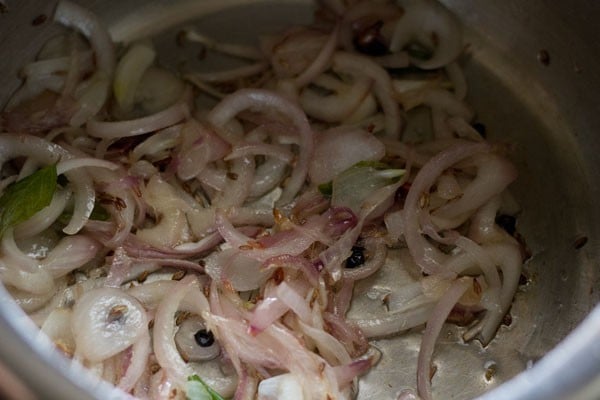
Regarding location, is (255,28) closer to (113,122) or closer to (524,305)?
(113,122)

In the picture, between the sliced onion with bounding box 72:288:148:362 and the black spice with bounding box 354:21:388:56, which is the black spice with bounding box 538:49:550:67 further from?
the sliced onion with bounding box 72:288:148:362

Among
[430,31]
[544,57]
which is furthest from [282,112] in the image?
[544,57]

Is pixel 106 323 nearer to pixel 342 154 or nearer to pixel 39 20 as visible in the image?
pixel 342 154

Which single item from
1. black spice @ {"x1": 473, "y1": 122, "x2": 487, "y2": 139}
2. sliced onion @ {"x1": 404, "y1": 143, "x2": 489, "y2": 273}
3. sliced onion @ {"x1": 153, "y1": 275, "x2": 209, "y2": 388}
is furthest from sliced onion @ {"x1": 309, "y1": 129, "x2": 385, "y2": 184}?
sliced onion @ {"x1": 153, "y1": 275, "x2": 209, "y2": 388}

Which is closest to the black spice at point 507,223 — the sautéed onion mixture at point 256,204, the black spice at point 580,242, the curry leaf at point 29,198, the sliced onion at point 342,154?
the sautéed onion mixture at point 256,204

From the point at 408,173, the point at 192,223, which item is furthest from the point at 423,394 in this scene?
the point at 192,223

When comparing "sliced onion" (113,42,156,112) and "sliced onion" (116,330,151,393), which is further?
"sliced onion" (113,42,156,112)
